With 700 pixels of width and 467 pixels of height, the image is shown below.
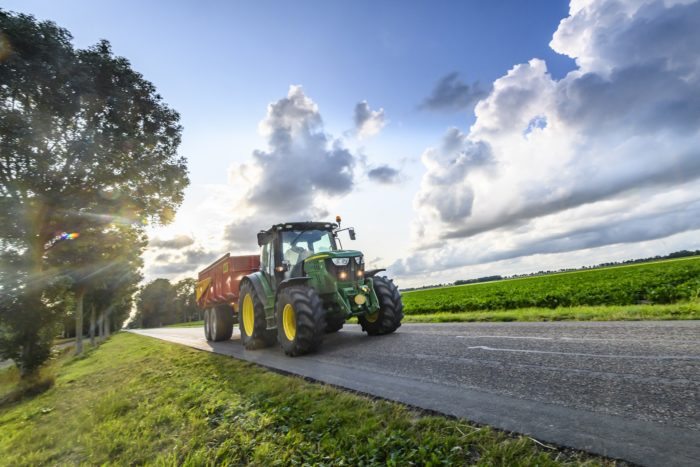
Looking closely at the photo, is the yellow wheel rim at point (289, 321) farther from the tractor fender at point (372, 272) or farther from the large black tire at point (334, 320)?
the tractor fender at point (372, 272)

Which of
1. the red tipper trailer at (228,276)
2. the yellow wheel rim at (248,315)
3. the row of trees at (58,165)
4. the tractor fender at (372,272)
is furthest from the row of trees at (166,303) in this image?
the tractor fender at (372,272)

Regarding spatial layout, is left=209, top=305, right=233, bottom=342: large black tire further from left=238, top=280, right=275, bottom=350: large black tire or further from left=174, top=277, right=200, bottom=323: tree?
left=174, top=277, right=200, bottom=323: tree

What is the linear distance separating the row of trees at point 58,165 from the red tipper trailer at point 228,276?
5.93m

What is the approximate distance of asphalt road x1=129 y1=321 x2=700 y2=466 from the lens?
244cm

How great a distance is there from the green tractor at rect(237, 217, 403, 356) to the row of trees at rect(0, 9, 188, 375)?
8961 millimetres

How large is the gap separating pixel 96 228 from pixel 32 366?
573 cm

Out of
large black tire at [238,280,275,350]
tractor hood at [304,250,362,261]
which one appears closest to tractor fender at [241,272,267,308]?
large black tire at [238,280,275,350]

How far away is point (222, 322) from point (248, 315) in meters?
3.39

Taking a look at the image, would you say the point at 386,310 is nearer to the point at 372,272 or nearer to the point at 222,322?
the point at 372,272

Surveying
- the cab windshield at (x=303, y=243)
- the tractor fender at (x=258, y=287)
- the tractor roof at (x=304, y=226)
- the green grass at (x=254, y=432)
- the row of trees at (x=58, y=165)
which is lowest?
the green grass at (x=254, y=432)

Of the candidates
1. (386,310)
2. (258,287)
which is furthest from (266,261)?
(386,310)

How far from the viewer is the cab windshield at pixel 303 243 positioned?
27.4 ft

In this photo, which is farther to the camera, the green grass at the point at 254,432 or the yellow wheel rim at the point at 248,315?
the yellow wheel rim at the point at 248,315

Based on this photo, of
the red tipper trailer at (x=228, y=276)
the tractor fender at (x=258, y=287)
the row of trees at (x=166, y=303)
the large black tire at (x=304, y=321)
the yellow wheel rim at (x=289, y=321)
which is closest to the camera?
the large black tire at (x=304, y=321)
